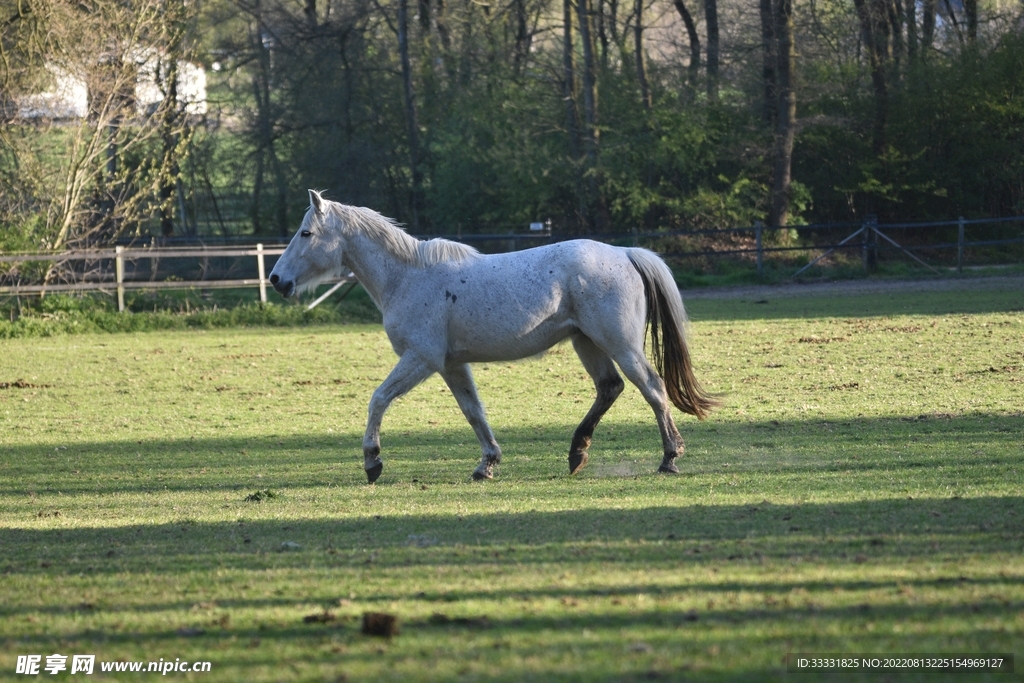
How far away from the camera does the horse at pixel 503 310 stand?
8.77m

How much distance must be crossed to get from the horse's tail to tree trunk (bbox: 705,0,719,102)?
3032 centimetres

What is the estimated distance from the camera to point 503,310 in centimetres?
887

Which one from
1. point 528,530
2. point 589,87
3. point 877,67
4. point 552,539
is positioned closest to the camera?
point 552,539

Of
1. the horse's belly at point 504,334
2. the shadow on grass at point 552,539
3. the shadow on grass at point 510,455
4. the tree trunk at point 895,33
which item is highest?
the tree trunk at point 895,33

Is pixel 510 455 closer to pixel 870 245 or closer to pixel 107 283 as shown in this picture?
pixel 107 283

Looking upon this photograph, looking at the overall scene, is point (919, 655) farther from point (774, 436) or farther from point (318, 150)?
point (318, 150)

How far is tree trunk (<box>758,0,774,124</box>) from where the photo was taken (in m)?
33.6

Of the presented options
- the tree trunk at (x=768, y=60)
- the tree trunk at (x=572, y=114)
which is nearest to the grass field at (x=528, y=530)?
the tree trunk at (x=768, y=60)

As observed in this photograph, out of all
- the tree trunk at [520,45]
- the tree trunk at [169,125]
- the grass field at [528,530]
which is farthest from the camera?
the tree trunk at [520,45]

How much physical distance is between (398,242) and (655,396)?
2.64 m

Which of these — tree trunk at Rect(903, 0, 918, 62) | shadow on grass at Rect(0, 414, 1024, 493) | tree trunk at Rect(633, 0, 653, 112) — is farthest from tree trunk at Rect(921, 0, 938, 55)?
shadow on grass at Rect(0, 414, 1024, 493)

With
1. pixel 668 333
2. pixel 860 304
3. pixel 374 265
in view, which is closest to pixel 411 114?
pixel 860 304

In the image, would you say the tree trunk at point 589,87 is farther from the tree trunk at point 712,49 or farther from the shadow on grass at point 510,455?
the shadow on grass at point 510,455

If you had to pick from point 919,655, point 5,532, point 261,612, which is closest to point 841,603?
point 919,655
